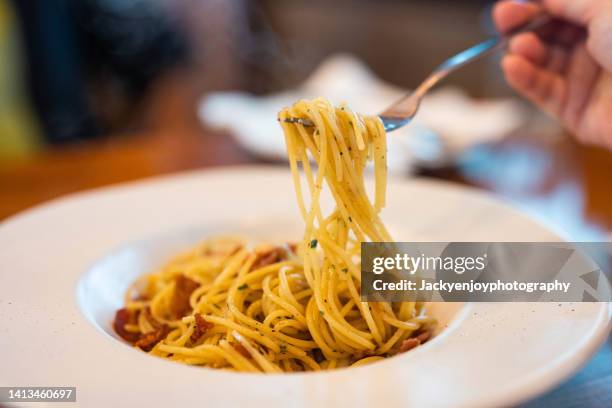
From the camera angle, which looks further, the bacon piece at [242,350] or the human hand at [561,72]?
the human hand at [561,72]

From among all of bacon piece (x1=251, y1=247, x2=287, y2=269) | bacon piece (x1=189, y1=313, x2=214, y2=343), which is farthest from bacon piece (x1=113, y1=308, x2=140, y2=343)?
bacon piece (x1=251, y1=247, x2=287, y2=269)

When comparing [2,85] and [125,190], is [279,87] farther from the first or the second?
[125,190]

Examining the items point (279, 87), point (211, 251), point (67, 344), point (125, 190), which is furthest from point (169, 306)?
point (279, 87)

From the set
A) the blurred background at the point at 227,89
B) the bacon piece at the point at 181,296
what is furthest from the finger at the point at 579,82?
the bacon piece at the point at 181,296

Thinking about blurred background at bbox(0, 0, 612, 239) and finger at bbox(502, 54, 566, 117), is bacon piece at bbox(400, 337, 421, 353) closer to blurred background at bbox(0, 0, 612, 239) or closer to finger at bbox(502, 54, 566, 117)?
blurred background at bbox(0, 0, 612, 239)

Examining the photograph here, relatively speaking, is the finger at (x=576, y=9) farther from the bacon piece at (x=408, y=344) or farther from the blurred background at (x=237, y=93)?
the bacon piece at (x=408, y=344)

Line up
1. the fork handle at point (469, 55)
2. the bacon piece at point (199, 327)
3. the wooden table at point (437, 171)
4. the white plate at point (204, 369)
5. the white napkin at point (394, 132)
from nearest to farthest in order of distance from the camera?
the white plate at point (204, 369), the bacon piece at point (199, 327), the fork handle at point (469, 55), the wooden table at point (437, 171), the white napkin at point (394, 132)
